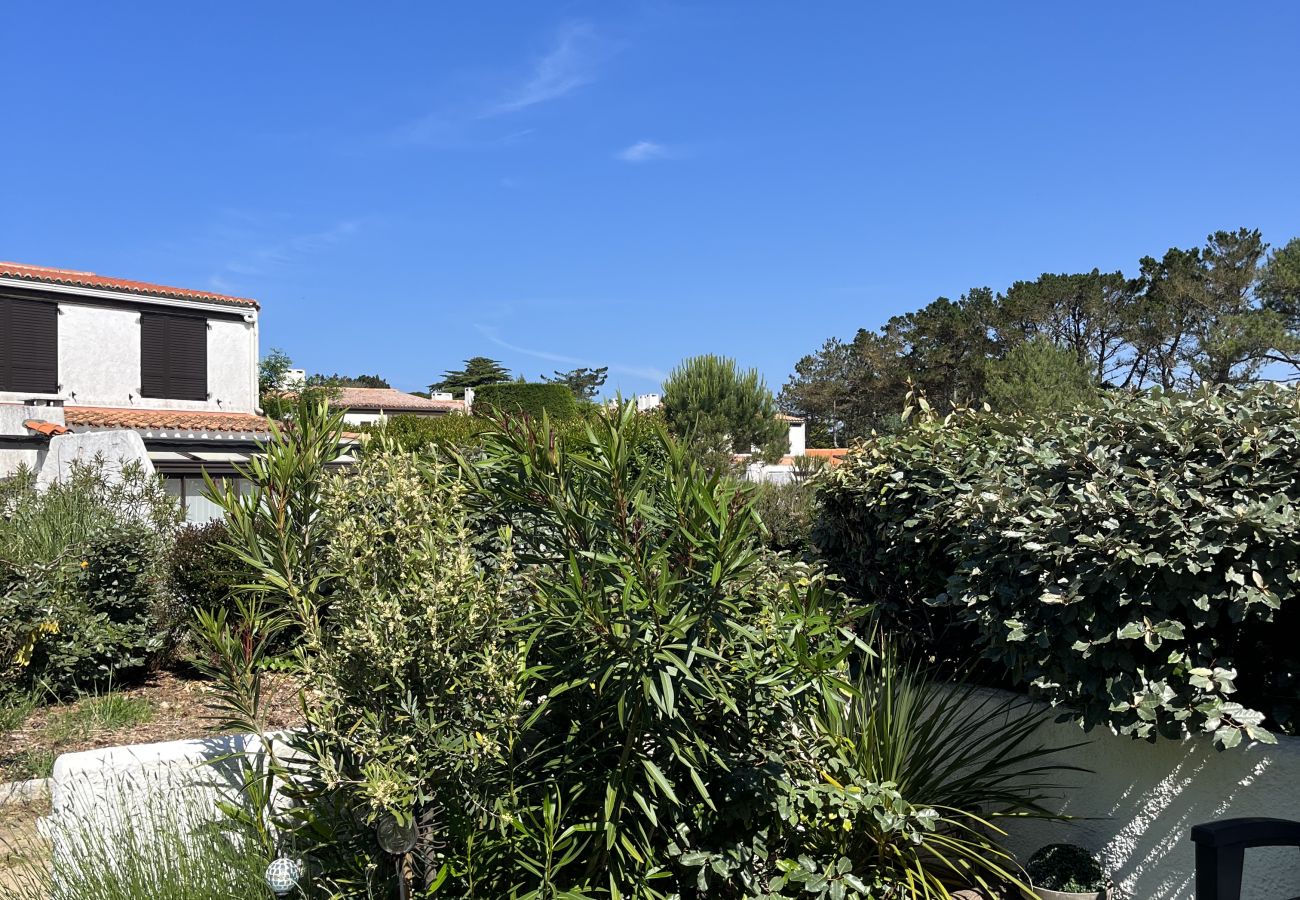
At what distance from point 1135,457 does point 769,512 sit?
1079cm

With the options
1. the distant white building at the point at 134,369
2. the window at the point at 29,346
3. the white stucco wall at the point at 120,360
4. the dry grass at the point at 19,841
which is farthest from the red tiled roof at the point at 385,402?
the dry grass at the point at 19,841

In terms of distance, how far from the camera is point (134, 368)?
23.0 meters

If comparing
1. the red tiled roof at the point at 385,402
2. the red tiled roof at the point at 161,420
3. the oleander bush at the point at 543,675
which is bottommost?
the oleander bush at the point at 543,675

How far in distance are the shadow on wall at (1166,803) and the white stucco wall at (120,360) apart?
78.6 feet

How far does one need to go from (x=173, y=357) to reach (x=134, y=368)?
3.10 feet

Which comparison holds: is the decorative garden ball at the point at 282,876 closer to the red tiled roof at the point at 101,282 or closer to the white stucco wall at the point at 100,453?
the white stucco wall at the point at 100,453

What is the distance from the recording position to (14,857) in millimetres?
4414

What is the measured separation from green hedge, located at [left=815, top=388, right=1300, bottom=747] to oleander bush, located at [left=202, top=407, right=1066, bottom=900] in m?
1.02

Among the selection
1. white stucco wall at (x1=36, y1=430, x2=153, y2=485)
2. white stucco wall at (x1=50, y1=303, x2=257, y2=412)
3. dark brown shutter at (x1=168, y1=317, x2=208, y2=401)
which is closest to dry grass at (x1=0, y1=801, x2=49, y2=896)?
white stucco wall at (x1=36, y1=430, x2=153, y2=485)

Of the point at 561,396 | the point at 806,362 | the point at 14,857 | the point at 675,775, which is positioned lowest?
the point at 14,857

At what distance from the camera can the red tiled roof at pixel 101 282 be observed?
69.8ft

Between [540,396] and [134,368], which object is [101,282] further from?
[540,396]

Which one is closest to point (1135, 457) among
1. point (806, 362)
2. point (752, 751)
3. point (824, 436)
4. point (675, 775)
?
point (752, 751)

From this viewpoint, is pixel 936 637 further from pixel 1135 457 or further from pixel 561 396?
pixel 561 396
